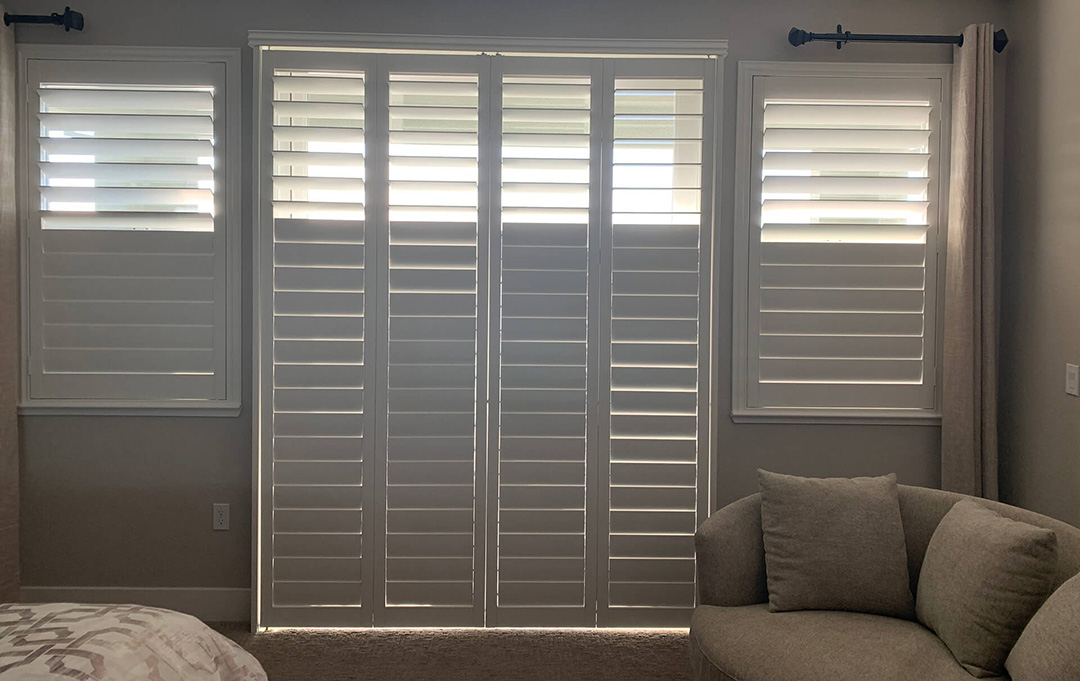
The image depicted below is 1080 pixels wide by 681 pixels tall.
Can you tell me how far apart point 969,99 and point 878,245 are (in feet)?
1.95

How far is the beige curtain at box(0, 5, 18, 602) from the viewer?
284cm

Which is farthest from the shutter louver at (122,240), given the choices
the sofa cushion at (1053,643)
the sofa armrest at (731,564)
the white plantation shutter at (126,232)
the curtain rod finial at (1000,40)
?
the curtain rod finial at (1000,40)

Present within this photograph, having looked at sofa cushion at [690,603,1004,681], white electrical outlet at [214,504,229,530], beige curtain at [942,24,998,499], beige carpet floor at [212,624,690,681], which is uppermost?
beige curtain at [942,24,998,499]

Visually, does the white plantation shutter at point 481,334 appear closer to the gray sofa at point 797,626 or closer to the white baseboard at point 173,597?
the white baseboard at point 173,597

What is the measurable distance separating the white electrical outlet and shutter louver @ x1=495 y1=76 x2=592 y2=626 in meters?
1.08

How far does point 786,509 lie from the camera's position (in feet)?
7.54

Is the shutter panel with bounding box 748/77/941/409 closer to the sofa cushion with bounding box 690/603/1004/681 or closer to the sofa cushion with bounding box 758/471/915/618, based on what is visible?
the sofa cushion with bounding box 758/471/915/618

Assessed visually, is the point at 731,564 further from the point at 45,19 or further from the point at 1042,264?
the point at 45,19

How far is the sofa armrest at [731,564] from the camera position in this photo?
228 centimetres

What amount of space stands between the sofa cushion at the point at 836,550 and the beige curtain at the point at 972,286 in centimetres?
78

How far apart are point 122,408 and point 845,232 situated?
284cm

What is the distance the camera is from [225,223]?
296 centimetres

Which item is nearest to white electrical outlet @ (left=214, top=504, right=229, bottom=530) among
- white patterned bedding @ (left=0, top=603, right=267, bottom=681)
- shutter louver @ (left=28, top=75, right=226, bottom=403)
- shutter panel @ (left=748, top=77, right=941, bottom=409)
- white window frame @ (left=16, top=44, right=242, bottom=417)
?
white window frame @ (left=16, top=44, right=242, bottom=417)

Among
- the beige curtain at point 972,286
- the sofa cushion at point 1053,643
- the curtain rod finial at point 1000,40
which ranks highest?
the curtain rod finial at point 1000,40
